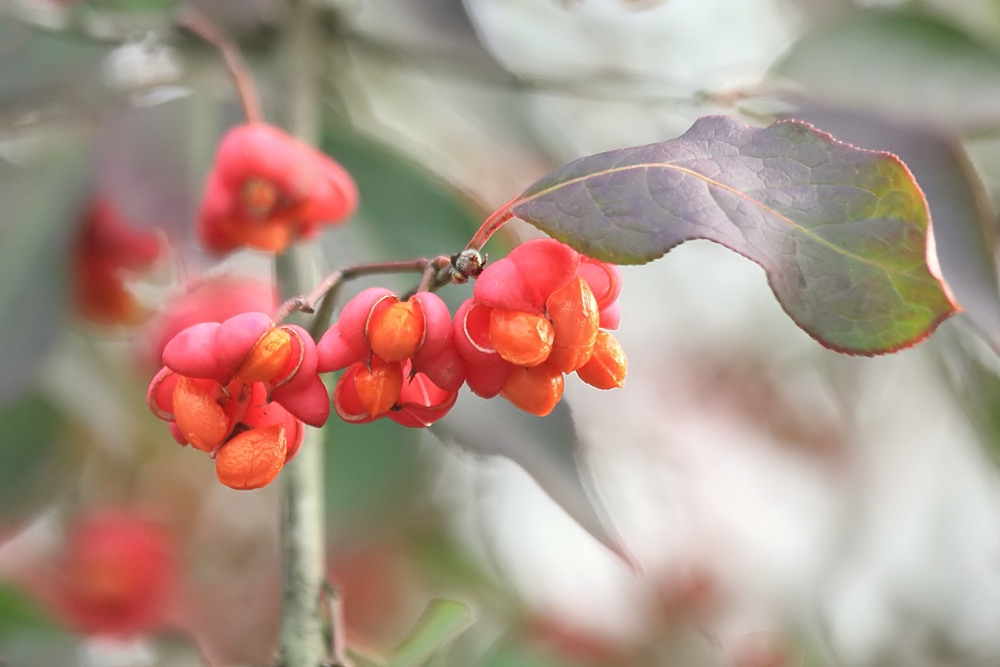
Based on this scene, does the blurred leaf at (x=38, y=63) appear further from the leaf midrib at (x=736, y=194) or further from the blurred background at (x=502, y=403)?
the leaf midrib at (x=736, y=194)

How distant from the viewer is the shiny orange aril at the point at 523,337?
1.10ft

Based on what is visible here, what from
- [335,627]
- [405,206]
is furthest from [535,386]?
[405,206]

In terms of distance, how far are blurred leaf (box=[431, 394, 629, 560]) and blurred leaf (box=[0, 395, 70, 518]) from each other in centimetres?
48

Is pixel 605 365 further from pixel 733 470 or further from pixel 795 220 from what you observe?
pixel 733 470

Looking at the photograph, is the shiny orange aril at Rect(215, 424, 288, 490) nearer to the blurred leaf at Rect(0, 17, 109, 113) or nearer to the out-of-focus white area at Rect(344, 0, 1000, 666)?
the blurred leaf at Rect(0, 17, 109, 113)

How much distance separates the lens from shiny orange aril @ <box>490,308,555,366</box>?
34 cm

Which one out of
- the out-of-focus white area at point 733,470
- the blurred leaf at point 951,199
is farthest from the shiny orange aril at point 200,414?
the out-of-focus white area at point 733,470

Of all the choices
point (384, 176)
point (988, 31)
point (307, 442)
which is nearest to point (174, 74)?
point (384, 176)

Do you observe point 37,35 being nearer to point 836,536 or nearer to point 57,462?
point 57,462

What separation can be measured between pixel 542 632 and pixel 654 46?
82 centimetres

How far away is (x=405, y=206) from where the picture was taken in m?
0.77

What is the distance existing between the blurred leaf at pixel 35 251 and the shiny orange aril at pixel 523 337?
410mm

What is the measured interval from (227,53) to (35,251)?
0.81 ft

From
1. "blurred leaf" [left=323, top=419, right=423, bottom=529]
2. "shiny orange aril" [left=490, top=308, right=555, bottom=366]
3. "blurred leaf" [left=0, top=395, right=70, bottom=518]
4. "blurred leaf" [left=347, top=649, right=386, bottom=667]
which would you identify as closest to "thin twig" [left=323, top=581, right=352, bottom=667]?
"blurred leaf" [left=347, top=649, right=386, bottom=667]
